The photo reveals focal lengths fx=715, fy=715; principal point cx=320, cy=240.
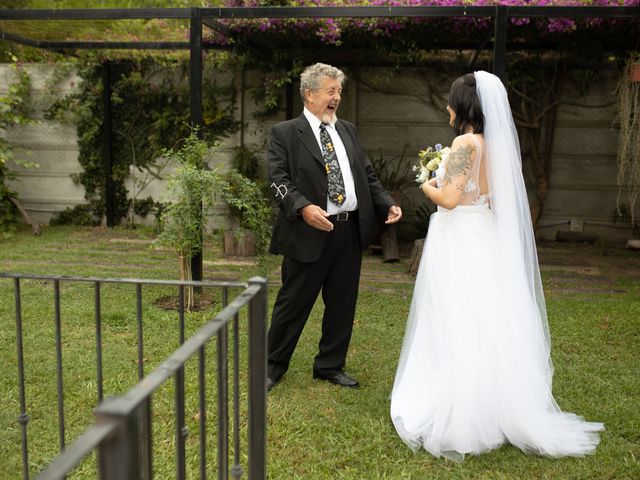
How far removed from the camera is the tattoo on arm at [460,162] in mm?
3467

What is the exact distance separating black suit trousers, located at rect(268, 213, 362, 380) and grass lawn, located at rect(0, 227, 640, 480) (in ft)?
0.66

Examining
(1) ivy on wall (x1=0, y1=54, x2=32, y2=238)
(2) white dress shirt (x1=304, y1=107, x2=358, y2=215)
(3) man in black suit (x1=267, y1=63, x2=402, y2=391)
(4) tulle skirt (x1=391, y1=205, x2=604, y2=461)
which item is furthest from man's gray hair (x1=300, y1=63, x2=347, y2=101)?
(1) ivy on wall (x1=0, y1=54, x2=32, y2=238)

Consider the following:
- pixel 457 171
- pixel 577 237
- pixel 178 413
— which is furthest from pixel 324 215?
pixel 577 237

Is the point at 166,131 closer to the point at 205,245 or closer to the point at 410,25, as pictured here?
the point at 205,245

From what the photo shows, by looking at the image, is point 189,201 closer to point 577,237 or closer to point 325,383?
point 325,383

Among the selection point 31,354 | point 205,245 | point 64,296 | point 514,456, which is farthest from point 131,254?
point 514,456

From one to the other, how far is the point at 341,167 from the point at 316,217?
1.44ft

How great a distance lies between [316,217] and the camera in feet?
12.4

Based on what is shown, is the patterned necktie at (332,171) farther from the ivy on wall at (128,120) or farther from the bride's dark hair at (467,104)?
the ivy on wall at (128,120)

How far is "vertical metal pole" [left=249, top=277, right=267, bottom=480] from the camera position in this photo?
84.4 inches

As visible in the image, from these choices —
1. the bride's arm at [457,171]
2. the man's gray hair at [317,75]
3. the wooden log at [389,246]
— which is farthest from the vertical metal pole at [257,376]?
the wooden log at [389,246]

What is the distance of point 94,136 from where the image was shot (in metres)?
10.1

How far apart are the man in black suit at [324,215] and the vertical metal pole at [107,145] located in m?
6.56

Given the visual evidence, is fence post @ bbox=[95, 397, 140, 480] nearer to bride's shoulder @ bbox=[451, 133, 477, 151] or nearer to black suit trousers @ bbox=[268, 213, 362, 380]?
bride's shoulder @ bbox=[451, 133, 477, 151]
